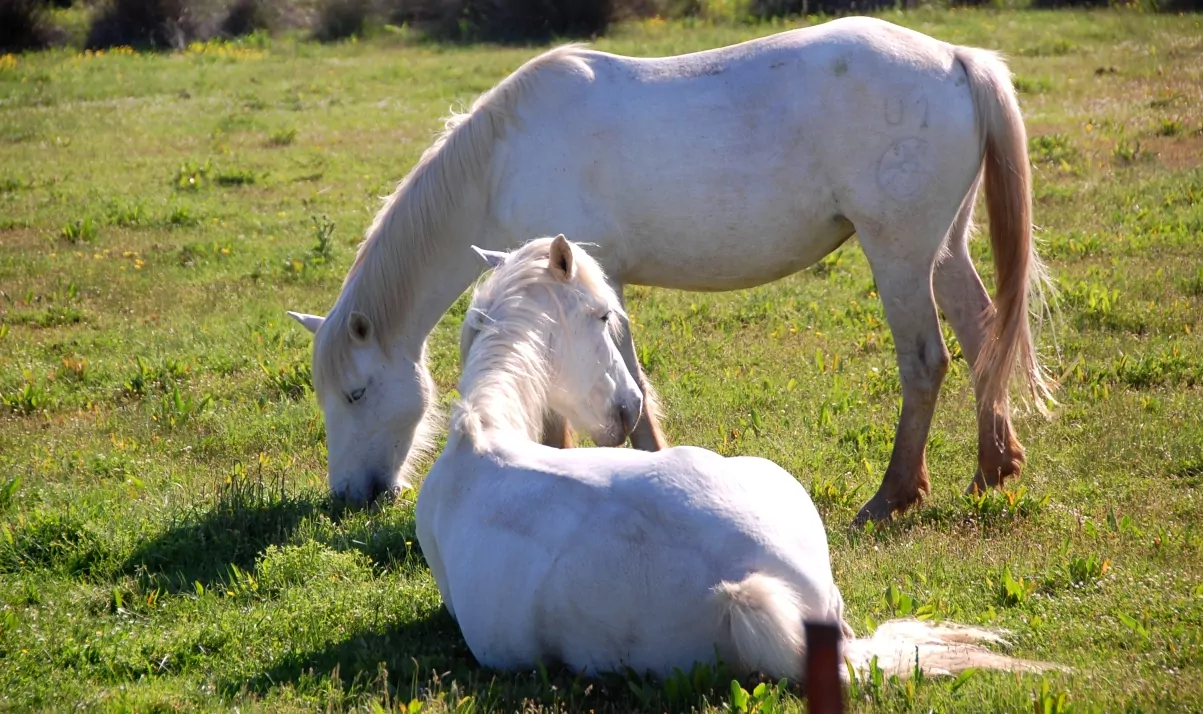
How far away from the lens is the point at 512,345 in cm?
404

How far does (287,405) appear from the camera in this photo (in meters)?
6.91

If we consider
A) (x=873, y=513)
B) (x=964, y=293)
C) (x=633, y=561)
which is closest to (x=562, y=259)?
(x=633, y=561)

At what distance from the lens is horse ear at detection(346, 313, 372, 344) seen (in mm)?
5348

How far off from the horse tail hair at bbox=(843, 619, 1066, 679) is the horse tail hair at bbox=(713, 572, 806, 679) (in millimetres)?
250

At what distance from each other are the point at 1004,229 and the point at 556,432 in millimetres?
2534

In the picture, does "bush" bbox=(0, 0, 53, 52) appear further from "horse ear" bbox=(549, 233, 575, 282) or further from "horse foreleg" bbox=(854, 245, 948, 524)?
"horse ear" bbox=(549, 233, 575, 282)

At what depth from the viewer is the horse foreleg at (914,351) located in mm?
5285

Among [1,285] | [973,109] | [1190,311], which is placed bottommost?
[1,285]

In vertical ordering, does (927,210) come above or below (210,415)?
above

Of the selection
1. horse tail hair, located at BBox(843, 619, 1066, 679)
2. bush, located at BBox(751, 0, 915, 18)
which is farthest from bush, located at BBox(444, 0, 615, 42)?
horse tail hair, located at BBox(843, 619, 1066, 679)

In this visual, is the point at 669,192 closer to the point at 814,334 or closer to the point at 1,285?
the point at 814,334

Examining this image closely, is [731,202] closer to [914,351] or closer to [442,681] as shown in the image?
[914,351]

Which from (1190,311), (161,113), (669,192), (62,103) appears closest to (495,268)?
(669,192)

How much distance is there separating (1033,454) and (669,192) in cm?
220
